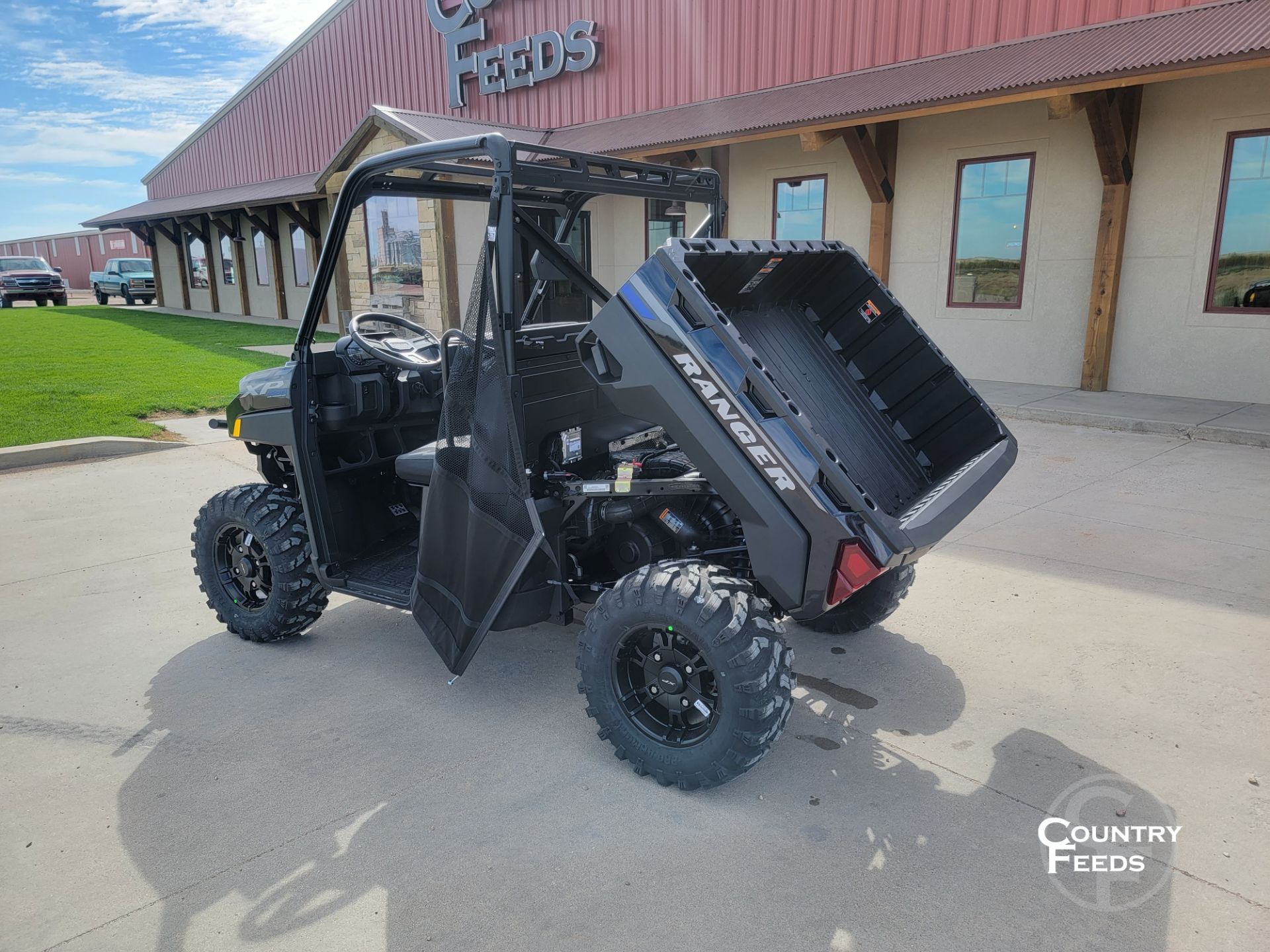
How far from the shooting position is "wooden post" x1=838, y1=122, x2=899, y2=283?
10859 millimetres

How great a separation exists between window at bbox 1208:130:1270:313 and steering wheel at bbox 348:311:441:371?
8.43 meters

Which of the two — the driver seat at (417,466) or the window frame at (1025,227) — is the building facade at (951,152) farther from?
the driver seat at (417,466)

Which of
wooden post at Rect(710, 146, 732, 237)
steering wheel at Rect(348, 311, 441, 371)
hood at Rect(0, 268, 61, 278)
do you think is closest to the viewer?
steering wheel at Rect(348, 311, 441, 371)

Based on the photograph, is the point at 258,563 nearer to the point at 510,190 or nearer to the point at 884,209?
the point at 510,190

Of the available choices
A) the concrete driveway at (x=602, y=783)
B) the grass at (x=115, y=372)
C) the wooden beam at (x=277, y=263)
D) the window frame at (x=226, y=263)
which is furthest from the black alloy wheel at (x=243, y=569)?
the window frame at (x=226, y=263)

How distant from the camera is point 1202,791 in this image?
9.37 feet

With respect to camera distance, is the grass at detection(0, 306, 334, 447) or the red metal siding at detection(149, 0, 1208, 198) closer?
the grass at detection(0, 306, 334, 447)

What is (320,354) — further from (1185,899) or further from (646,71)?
(646,71)

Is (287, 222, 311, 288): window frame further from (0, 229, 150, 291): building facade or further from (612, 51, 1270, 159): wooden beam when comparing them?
(0, 229, 150, 291): building facade

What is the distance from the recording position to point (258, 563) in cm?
416

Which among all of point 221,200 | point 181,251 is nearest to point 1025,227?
point 221,200

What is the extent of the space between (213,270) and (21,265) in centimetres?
1183

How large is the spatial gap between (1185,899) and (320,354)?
3.69 m

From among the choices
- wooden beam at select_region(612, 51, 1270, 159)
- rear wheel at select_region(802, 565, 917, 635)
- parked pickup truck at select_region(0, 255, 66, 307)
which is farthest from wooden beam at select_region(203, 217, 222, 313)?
rear wheel at select_region(802, 565, 917, 635)
